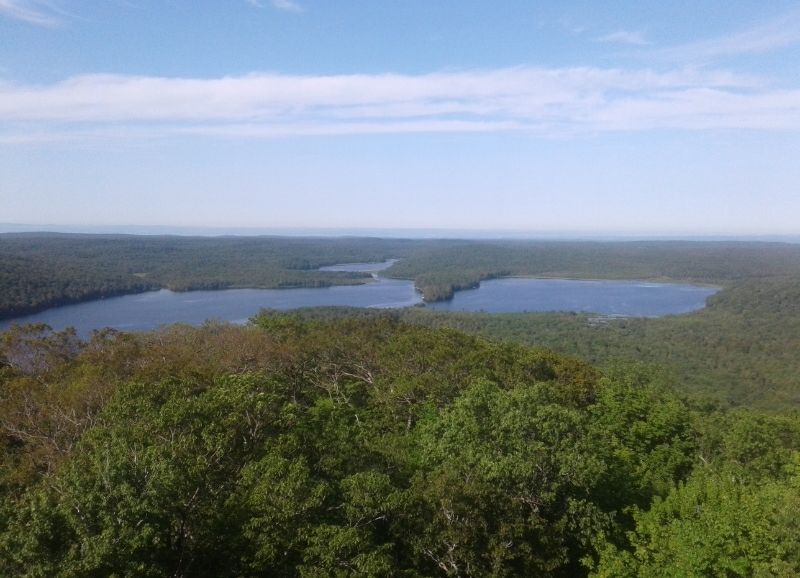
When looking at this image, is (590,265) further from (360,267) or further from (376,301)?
(376,301)

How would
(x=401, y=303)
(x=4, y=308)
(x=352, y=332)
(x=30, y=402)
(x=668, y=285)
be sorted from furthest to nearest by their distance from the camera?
(x=668, y=285), (x=401, y=303), (x=4, y=308), (x=352, y=332), (x=30, y=402)

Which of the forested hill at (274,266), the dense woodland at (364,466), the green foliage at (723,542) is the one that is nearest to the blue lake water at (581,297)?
the forested hill at (274,266)

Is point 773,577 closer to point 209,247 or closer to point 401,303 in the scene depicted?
point 401,303

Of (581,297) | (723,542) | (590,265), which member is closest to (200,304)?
(581,297)

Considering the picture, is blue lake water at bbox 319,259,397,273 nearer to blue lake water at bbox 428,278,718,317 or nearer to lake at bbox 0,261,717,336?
lake at bbox 0,261,717,336

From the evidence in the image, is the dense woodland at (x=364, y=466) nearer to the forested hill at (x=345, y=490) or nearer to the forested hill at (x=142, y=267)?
the forested hill at (x=345, y=490)

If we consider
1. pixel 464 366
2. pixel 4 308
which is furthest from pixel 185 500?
pixel 4 308
